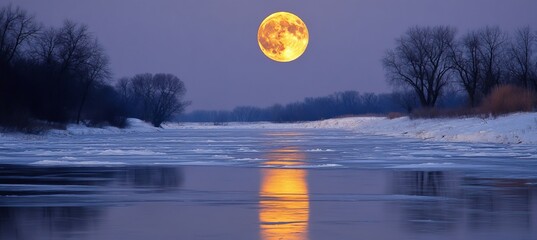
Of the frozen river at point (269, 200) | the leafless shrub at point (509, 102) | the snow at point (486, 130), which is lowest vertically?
the frozen river at point (269, 200)

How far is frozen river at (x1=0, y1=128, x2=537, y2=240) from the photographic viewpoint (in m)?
10.3

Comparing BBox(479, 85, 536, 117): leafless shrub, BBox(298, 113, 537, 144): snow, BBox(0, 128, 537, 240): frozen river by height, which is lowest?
BBox(0, 128, 537, 240): frozen river

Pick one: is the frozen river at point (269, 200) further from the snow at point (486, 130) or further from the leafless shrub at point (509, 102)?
the leafless shrub at point (509, 102)

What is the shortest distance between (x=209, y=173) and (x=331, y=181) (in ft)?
13.3

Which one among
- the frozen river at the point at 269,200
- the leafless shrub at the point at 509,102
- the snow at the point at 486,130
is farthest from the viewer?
the leafless shrub at the point at 509,102

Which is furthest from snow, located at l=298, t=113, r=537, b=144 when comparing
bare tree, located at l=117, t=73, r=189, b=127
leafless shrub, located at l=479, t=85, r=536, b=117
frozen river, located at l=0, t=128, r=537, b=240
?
bare tree, located at l=117, t=73, r=189, b=127

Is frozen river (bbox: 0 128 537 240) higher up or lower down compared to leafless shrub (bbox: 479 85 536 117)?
lower down

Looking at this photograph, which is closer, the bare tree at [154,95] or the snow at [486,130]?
the snow at [486,130]

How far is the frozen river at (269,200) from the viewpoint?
1034 cm

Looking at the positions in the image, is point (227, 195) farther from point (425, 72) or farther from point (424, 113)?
point (425, 72)

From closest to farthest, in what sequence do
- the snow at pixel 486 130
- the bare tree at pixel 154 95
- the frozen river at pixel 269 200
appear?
1. the frozen river at pixel 269 200
2. the snow at pixel 486 130
3. the bare tree at pixel 154 95

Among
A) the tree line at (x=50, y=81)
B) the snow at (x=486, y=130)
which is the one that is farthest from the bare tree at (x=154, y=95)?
the snow at (x=486, y=130)

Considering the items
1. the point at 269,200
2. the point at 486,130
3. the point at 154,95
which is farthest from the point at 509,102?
the point at 154,95

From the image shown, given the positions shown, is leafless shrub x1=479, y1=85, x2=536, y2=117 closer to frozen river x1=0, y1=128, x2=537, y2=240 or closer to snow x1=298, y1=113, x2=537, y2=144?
snow x1=298, y1=113, x2=537, y2=144
